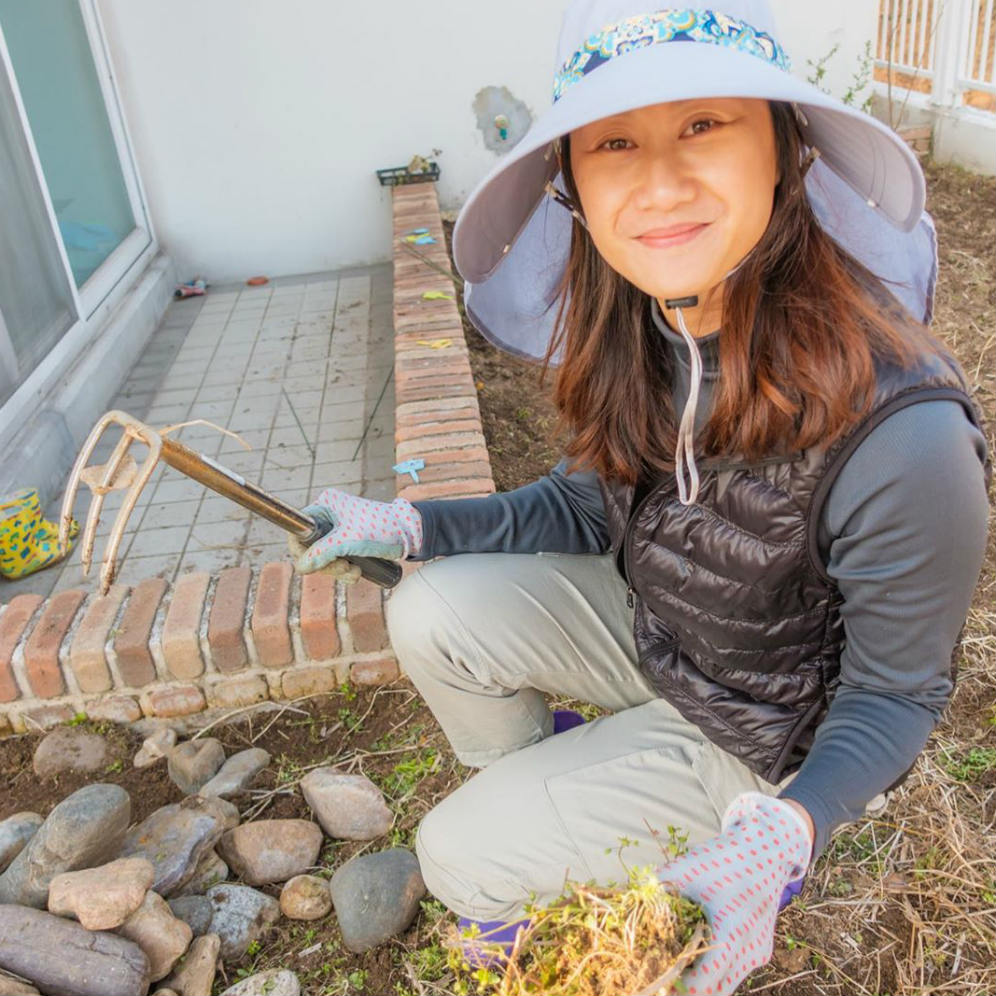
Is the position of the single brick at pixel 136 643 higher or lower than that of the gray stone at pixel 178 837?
higher

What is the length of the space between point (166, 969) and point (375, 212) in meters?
4.46

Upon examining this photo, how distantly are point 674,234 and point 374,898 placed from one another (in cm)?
126

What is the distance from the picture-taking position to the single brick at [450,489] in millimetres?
2551

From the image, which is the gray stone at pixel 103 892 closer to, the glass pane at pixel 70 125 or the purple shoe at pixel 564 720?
the purple shoe at pixel 564 720

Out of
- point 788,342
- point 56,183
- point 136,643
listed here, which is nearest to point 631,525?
point 788,342

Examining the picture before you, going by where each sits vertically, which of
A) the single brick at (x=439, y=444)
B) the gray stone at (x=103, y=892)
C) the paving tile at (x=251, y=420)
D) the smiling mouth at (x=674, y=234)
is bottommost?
the paving tile at (x=251, y=420)

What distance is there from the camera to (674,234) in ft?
4.41

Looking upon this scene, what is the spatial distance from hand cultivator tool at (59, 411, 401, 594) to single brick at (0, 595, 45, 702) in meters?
0.91

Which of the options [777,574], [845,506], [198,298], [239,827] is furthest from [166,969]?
[198,298]

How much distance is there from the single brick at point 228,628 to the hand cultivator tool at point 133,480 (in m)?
0.68

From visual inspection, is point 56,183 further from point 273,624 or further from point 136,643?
point 273,624

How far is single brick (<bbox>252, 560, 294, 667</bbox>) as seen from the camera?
92.0 inches

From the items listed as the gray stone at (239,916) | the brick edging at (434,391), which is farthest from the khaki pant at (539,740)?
the brick edging at (434,391)

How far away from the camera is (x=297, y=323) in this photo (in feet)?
16.0
